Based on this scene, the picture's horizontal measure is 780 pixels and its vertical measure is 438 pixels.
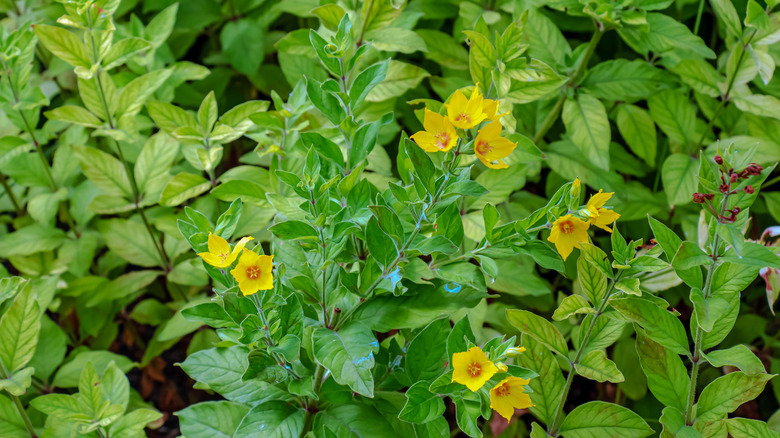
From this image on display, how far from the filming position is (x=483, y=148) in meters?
0.85

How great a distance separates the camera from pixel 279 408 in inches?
40.0

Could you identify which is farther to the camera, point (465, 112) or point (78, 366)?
point (78, 366)

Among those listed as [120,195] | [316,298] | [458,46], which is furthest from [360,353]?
[458,46]

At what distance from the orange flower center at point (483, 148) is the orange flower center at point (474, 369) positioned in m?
0.28

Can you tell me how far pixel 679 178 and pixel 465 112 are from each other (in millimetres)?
834

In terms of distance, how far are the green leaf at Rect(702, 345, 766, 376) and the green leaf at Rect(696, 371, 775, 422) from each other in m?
0.03

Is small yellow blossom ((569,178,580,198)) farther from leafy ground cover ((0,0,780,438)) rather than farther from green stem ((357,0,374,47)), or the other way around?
green stem ((357,0,374,47))

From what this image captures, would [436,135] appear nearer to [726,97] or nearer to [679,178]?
[679,178]

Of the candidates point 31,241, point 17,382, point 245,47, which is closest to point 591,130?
point 245,47

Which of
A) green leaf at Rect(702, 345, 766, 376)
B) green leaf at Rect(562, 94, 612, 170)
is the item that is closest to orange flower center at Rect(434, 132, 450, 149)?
green leaf at Rect(702, 345, 766, 376)

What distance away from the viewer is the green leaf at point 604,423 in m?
1.04

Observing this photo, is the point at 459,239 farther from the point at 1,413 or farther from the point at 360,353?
the point at 1,413

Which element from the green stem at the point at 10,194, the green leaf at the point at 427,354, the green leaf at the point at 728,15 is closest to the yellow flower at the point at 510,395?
the green leaf at the point at 427,354

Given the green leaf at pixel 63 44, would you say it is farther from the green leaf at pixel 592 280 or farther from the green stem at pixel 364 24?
the green leaf at pixel 592 280
